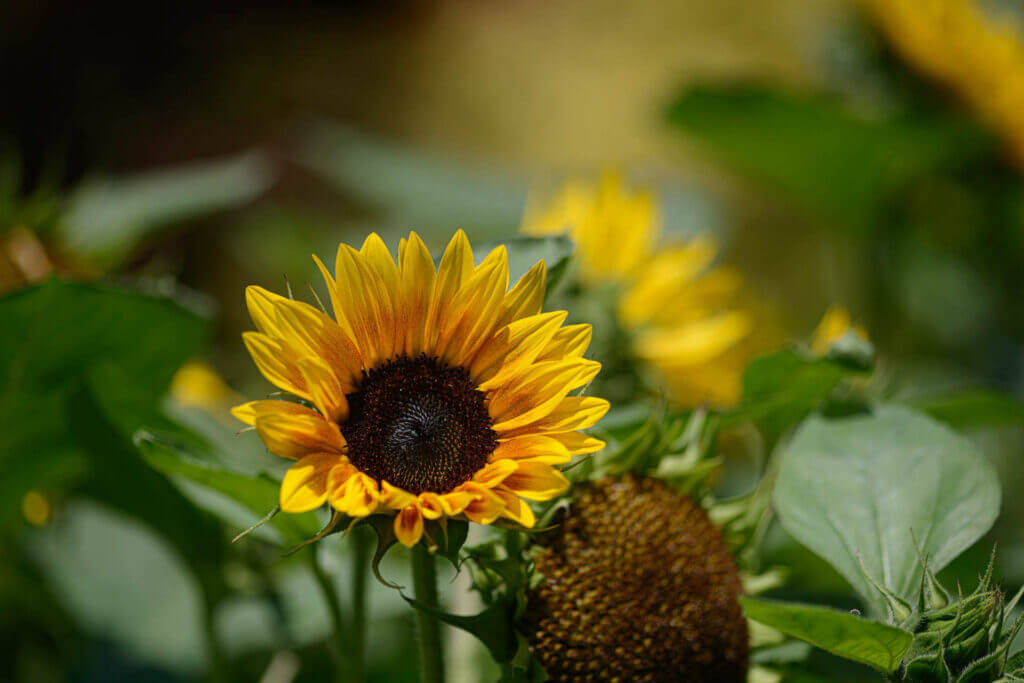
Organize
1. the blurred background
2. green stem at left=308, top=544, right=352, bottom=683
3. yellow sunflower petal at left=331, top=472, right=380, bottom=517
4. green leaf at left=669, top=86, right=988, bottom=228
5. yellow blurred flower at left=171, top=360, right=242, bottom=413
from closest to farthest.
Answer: yellow sunflower petal at left=331, top=472, right=380, bottom=517 < green stem at left=308, top=544, right=352, bottom=683 < the blurred background < yellow blurred flower at left=171, top=360, right=242, bottom=413 < green leaf at left=669, top=86, right=988, bottom=228

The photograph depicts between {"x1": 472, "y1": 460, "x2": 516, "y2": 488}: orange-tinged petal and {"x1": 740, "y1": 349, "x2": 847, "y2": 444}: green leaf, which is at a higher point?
{"x1": 472, "y1": 460, "x2": 516, "y2": 488}: orange-tinged petal

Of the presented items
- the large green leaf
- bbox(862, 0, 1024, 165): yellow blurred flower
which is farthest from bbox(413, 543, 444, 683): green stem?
bbox(862, 0, 1024, 165): yellow blurred flower

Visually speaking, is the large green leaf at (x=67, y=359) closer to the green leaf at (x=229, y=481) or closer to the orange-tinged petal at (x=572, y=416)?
the green leaf at (x=229, y=481)

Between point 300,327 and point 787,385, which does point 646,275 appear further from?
point 300,327

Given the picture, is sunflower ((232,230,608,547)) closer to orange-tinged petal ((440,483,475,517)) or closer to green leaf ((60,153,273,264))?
orange-tinged petal ((440,483,475,517))

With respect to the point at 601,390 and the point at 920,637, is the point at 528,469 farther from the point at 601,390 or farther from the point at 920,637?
the point at 601,390

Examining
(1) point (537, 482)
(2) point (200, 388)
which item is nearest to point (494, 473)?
(1) point (537, 482)

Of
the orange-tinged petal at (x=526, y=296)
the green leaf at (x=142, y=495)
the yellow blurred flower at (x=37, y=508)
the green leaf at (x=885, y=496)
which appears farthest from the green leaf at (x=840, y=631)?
the yellow blurred flower at (x=37, y=508)

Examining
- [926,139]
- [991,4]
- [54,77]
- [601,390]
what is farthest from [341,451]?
[54,77]
